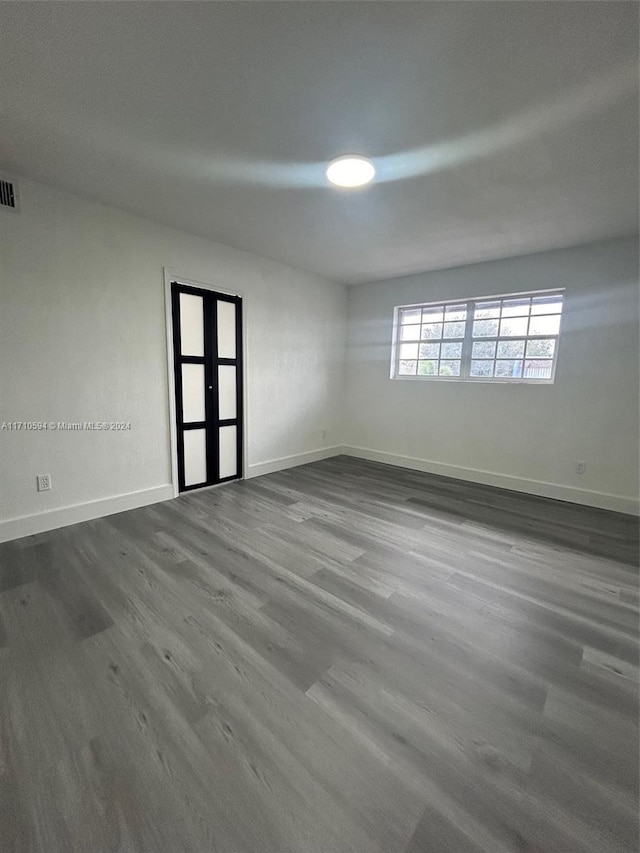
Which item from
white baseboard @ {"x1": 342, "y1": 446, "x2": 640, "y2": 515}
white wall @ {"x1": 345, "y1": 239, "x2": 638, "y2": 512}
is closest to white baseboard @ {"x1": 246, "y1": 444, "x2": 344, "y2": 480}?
white baseboard @ {"x1": 342, "y1": 446, "x2": 640, "y2": 515}

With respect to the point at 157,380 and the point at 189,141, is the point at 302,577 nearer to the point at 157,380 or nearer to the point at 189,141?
the point at 157,380

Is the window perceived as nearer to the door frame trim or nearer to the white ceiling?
the white ceiling

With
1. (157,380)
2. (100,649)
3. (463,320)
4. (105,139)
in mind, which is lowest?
(100,649)

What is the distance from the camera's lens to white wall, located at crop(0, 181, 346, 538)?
2.48 metres

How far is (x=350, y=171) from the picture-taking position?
218cm

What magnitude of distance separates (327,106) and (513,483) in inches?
151

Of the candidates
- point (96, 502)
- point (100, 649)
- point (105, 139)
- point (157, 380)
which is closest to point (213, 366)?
point (157, 380)

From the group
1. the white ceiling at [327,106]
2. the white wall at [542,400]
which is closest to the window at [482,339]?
the white wall at [542,400]

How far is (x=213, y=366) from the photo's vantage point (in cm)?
371

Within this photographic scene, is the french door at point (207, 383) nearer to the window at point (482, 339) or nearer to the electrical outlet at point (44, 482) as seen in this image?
the electrical outlet at point (44, 482)

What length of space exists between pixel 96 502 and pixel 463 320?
434 cm

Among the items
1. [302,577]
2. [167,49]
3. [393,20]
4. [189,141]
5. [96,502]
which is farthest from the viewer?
[96,502]

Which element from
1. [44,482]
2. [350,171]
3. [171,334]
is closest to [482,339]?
[350,171]

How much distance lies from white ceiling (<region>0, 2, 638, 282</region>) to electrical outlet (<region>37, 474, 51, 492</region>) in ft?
6.96
